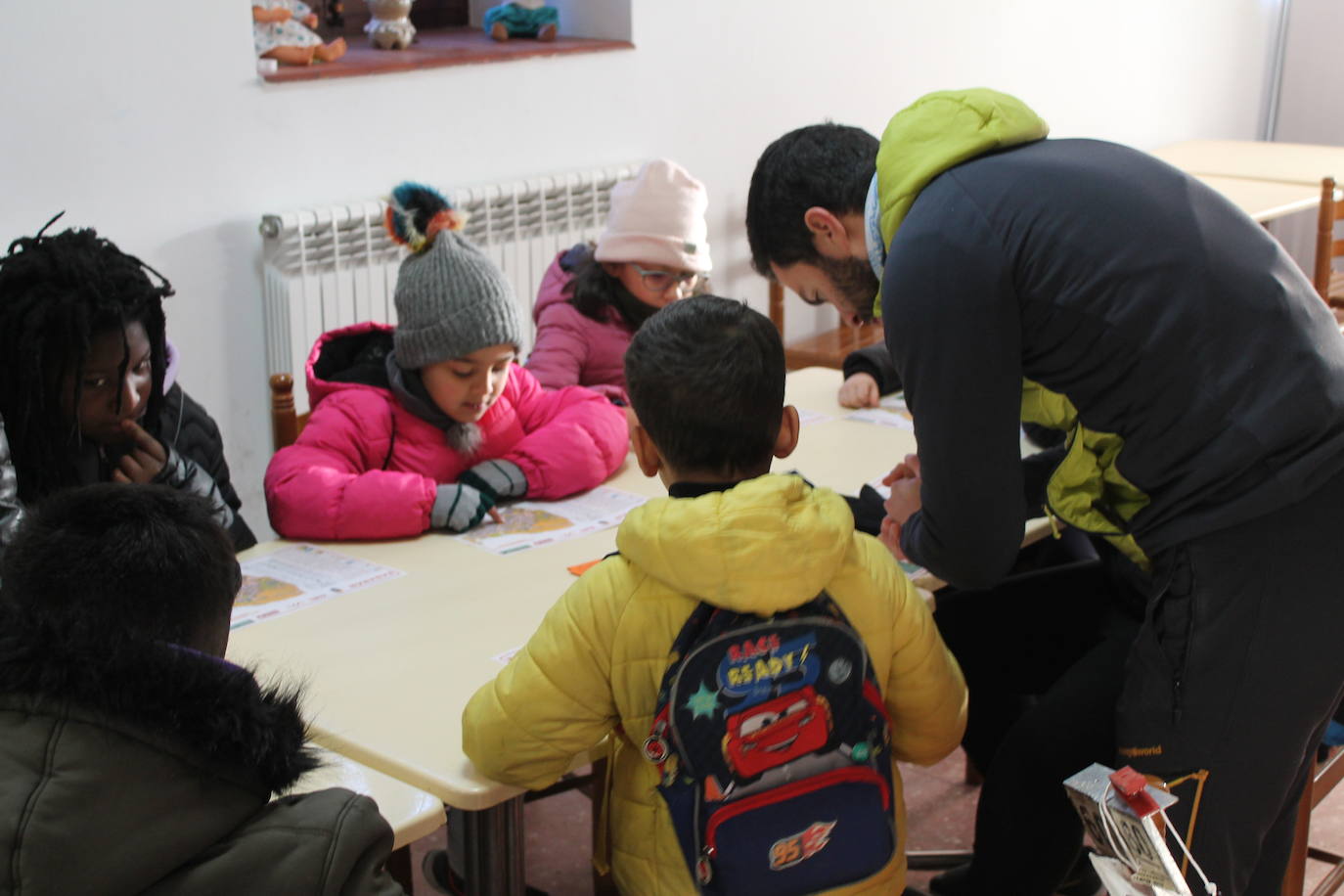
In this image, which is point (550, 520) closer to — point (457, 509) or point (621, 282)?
point (457, 509)

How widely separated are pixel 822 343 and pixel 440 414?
2398 millimetres

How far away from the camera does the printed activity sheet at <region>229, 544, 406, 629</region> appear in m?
1.93

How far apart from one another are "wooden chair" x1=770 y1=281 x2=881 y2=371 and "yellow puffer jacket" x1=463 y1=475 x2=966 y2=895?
265 cm

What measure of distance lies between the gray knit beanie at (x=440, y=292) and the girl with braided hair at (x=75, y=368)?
1.28 feet

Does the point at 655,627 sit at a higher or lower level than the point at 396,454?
higher

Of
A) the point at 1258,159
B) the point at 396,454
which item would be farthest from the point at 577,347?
the point at 1258,159

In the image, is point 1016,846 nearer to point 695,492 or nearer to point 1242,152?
point 695,492

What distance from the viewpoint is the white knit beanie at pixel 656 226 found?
3.06 meters

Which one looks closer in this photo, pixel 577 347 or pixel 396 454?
pixel 396 454

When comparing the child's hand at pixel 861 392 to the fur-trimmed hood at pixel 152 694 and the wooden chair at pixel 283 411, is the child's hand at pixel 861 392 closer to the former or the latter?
the wooden chair at pixel 283 411

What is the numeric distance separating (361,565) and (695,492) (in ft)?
2.44

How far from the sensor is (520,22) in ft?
13.3

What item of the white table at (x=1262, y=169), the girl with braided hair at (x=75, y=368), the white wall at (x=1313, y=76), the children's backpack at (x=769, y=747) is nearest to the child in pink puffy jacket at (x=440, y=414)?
the girl with braided hair at (x=75, y=368)

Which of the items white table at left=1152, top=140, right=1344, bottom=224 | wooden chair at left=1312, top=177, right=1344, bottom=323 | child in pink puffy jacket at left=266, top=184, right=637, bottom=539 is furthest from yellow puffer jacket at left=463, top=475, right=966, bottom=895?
wooden chair at left=1312, top=177, right=1344, bottom=323
